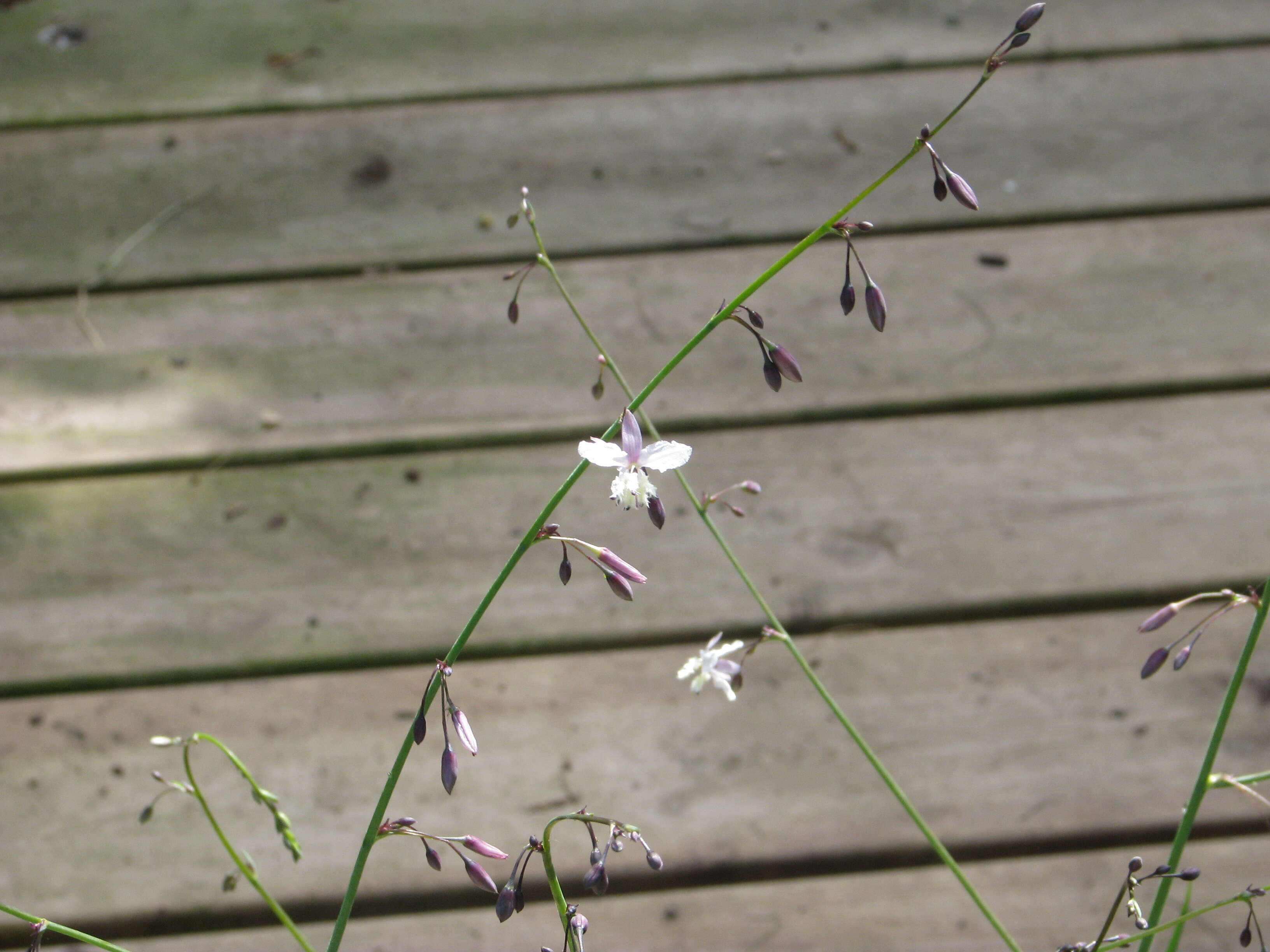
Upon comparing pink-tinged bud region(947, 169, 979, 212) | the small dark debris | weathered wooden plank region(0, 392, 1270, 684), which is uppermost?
the small dark debris

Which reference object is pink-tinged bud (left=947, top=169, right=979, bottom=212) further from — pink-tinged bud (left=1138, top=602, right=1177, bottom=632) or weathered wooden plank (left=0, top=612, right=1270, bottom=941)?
weathered wooden plank (left=0, top=612, right=1270, bottom=941)

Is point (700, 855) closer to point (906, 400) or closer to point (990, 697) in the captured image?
point (990, 697)

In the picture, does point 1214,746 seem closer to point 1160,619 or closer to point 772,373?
point 1160,619

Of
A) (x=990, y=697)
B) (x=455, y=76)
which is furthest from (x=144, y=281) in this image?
(x=990, y=697)

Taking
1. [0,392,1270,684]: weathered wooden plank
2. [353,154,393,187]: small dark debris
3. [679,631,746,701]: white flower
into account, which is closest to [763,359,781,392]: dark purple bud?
[679,631,746,701]: white flower

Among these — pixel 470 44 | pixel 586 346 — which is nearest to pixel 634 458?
pixel 586 346

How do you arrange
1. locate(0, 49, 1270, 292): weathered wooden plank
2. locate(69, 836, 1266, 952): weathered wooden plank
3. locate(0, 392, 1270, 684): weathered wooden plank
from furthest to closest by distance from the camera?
locate(0, 49, 1270, 292): weathered wooden plank < locate(0, 392, 1270, 684): weathered wooden plank < locate(69, 836, 1266, 952): weathered wooden plank
